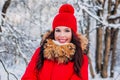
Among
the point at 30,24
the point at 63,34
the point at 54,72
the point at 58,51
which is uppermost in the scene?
the point at 63,34

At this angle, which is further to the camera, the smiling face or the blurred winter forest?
the blurred winter forest

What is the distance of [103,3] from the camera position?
9805 mm

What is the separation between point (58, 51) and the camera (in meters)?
2.62

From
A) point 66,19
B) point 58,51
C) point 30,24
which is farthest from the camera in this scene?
point 30,24

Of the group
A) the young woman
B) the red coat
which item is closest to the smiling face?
the young woman

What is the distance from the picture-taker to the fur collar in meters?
2.63

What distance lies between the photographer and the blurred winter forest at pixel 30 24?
22.0 ft

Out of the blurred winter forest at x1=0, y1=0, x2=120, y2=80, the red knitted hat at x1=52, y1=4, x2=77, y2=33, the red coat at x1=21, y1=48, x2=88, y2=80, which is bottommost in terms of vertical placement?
the blurred winter forest at x1=0, y1=0, x2=120, y2=80

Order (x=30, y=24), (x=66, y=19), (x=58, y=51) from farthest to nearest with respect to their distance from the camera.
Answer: (x=30, y=24) → (x=66, y=19) → (x=58, y=51)

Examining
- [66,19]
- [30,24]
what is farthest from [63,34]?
[30,24]

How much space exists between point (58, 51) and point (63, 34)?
0.13 m

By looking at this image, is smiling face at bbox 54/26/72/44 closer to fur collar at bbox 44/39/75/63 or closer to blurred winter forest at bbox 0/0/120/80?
fur collar at bbox 44/39/75/63

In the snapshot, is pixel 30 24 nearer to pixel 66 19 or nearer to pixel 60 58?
pixel 66 19

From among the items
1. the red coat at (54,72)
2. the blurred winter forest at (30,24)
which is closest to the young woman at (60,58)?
the red coat at (54,72)
